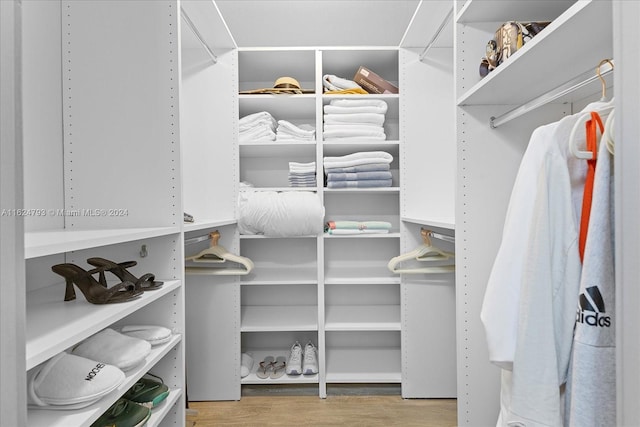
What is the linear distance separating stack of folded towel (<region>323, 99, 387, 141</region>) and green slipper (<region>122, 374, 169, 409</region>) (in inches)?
60.4

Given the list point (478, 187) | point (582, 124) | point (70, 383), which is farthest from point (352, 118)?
point (70, 383)

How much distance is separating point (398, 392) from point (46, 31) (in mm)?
2436

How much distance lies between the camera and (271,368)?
7.37ft

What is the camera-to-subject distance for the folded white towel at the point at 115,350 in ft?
3.39

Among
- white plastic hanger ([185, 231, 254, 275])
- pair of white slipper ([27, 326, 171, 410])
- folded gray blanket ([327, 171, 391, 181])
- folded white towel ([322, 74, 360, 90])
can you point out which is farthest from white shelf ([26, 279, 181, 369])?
folded white towel ([322, 74, 360, 90])

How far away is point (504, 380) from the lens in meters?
0.97

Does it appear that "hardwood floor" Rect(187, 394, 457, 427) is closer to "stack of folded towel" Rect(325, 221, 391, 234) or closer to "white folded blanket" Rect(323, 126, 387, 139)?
"stack of folded towel" Rect(325, 221, 391, 234)

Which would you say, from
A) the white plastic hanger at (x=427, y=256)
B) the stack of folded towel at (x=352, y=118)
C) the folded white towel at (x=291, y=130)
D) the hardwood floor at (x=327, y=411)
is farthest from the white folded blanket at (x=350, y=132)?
the hardwood floor at (x=327, y=411)

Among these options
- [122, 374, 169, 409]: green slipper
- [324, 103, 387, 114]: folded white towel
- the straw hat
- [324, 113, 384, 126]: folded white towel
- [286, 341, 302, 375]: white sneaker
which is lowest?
[286, 341, 302, 375]: white sneaker

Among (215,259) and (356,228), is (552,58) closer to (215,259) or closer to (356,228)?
(356,228)

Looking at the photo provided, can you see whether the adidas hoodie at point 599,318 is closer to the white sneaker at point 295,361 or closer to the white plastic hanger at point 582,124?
the white plastic hanger at point 582,124

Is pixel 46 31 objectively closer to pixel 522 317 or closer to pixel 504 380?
pixel 522 317

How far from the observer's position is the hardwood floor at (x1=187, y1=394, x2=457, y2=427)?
75.7 inches

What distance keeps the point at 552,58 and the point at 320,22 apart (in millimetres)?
1627
